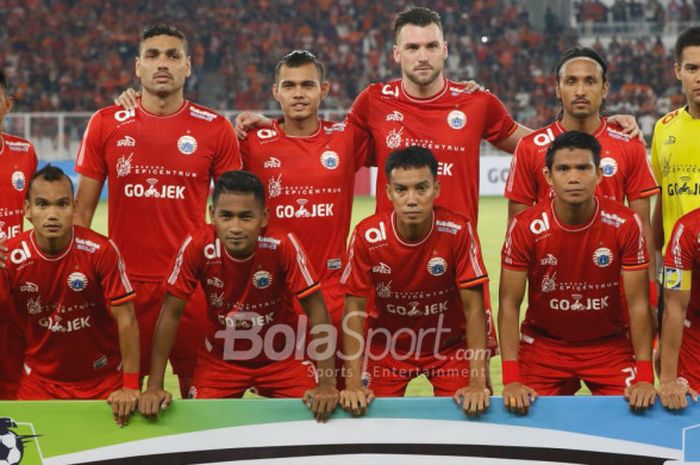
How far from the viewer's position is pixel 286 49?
2884 cm

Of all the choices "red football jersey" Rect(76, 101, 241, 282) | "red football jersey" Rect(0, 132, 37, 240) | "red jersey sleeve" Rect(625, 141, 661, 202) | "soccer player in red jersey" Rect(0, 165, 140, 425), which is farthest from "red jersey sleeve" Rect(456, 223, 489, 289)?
"red football jersey" Rect(0, 132, 37, 240)

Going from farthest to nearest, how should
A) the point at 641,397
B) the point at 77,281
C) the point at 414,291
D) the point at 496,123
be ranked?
the point at 496,123
the point at 414,291
the point at 77,281
the point at 641,397

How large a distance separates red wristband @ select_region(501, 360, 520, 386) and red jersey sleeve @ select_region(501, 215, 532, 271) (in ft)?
1.50

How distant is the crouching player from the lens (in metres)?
4.54

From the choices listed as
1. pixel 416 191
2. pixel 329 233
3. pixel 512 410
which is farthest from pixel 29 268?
pixel 512 410

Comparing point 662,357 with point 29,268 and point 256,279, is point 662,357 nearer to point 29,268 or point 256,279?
point 256,279

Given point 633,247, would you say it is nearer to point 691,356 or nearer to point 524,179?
point 691,356

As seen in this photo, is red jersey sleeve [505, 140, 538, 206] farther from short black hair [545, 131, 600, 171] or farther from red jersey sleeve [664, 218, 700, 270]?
red jersey sleeve [664, 218, 700, 270]

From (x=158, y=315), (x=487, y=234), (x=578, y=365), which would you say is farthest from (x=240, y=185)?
(x=487, y=234)

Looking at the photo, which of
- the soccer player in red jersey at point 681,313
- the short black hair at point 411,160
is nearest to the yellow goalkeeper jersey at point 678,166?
the soccer player in red jersey at point 681,313

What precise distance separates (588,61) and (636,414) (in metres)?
1.93

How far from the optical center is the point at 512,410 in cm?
411

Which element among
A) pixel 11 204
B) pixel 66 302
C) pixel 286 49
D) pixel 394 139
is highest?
pixel 286 49

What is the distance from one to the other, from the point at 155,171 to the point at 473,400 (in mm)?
2167
